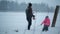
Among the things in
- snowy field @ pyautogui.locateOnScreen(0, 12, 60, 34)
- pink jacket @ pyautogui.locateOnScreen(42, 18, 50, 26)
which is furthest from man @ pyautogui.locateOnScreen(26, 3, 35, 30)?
pink jacket @ pyautogui.locateOnScreen(42, 18, 50, 26)

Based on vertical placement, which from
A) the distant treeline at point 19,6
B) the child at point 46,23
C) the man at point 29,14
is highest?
the distant treeline at point 19,6

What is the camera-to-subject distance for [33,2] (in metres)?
2.08

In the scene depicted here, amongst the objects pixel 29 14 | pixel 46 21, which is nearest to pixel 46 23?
pixel 46 21

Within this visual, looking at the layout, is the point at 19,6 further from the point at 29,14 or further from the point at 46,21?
the point at 46,21

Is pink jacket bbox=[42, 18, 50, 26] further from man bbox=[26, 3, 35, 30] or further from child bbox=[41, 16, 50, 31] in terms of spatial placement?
man bbox=[26, 3, 35, 30]

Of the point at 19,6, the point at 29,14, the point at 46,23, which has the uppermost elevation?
the point at 19,6

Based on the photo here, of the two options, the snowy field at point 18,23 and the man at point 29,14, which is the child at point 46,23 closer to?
the snowy field at point 18,23

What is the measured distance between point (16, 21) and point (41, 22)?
37 centimetres

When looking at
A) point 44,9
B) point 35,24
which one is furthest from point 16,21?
point 44,9

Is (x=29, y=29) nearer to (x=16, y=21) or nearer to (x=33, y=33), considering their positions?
(x=33, y=33)

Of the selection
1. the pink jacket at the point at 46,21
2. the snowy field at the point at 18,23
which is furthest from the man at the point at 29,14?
the pink jacket at the point at 46,21

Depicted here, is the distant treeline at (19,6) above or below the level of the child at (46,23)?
above

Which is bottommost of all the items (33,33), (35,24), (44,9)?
(33,33)

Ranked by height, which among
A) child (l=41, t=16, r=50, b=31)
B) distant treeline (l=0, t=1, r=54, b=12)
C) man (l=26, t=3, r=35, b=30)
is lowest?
child (l=41, t=16, r=50, b=31)
